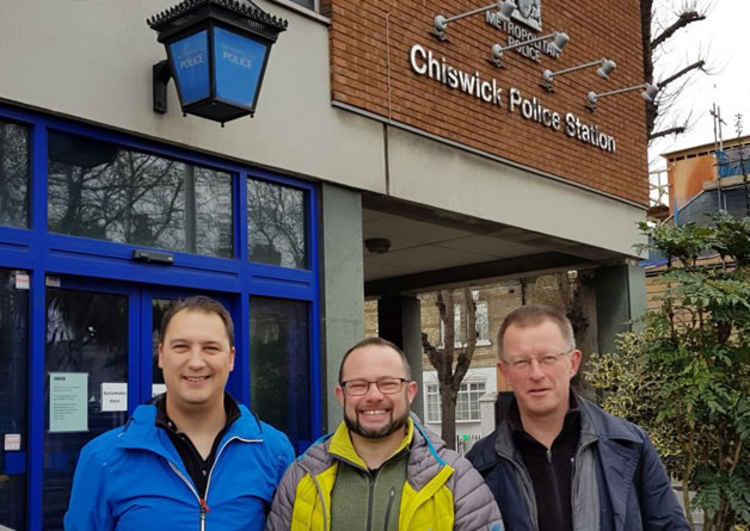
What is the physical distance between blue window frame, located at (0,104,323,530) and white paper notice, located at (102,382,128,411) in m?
0.04

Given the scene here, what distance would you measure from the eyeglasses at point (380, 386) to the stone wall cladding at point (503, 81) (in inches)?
196

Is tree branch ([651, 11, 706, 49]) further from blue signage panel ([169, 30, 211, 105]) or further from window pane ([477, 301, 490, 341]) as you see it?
window pane ([477, 301, 490, 341])

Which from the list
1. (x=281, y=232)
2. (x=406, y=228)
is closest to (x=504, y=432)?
(x=281, y=232)

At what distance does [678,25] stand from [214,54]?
14590 mm

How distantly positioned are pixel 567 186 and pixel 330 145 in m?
3.95

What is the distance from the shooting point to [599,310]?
12250 mm

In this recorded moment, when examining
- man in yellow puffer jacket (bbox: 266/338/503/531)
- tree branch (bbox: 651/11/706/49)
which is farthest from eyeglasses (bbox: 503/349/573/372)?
tree branch (bbox: 651/11/706/49)

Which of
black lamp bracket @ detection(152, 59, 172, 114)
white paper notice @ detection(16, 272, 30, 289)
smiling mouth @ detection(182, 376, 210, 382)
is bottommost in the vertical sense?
smiling mouth @ detection(182, 376, 210, 382)

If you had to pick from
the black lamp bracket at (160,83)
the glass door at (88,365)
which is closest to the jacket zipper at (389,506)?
the glass door at (88,365)

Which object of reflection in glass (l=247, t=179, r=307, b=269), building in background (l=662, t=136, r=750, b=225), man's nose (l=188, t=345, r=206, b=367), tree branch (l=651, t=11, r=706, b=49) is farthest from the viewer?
building in background (l=662, t=136, r=750, b=225)

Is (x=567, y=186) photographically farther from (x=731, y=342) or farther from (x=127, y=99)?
(x=127, y=99)

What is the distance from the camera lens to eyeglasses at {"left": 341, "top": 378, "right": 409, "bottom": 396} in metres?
3.11

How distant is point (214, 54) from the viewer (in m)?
5.87

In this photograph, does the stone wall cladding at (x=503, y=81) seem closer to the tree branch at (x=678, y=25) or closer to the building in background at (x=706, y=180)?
the tree branch at (x=678, y=25)
